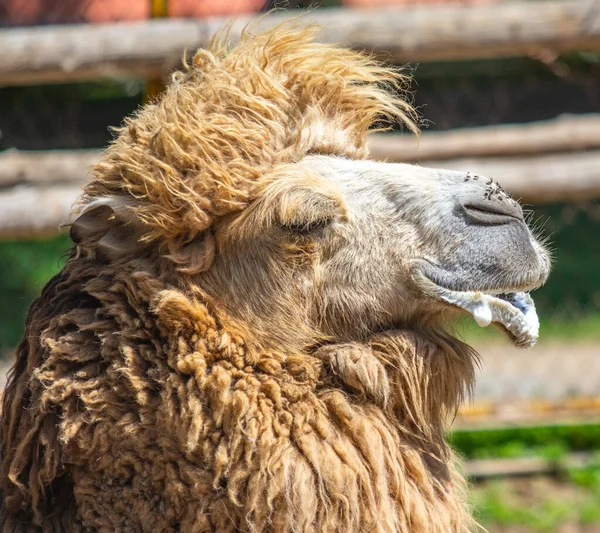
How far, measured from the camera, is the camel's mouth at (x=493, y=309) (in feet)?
9.00

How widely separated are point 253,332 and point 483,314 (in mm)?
680

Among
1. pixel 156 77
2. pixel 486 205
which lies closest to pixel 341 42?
pixel 156 77

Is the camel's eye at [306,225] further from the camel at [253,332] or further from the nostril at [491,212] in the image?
the nostril at [491,212]

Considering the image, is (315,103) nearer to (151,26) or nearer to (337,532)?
(337,532)

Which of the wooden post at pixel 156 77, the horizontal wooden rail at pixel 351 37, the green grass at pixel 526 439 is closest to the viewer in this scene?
the horizontal wooden rail at pixel 351 37

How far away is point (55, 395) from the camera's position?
2.67 metres

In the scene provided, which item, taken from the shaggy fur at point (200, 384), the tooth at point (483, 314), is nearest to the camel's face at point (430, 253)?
the tooth at point (483, 314)

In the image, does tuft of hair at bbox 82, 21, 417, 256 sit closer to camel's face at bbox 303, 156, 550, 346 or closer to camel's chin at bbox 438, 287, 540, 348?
camel's face at bbox 303, 156, 550, 346

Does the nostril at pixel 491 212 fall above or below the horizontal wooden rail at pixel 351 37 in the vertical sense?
above

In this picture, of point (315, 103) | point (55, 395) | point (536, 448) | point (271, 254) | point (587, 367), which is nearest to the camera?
point (55, 395)

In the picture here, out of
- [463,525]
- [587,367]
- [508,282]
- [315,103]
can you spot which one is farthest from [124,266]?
[587,367]

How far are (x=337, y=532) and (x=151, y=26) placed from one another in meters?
3.54

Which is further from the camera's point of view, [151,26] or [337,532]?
[151,26]

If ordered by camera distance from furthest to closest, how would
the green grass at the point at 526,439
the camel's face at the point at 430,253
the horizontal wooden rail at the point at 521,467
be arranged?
the green grass at the point at 526,439
the horizontal wooden rail at the point at 521,467
the camel's face at the point at 430,253
